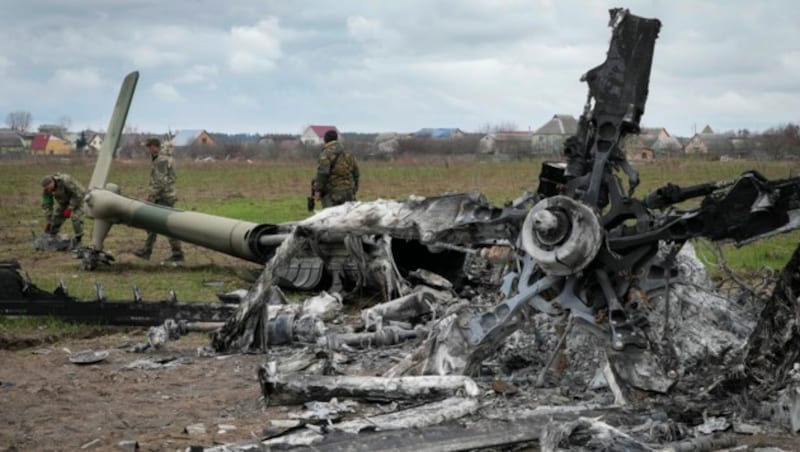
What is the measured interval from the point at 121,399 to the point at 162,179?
971cm

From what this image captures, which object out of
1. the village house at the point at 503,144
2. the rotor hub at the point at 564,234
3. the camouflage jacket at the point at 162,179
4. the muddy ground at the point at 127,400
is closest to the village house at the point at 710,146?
the village house at the point at 503,144

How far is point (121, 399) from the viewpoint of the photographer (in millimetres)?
8023

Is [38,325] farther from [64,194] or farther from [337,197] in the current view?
[64,194]

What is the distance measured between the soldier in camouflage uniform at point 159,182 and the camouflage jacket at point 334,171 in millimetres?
3044

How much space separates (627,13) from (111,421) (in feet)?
15.5

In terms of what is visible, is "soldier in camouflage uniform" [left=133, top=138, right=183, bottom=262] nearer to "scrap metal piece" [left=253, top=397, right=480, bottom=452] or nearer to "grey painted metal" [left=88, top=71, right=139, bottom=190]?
"grey painted metal" [left=88, top=71, right=139, bottom=190]

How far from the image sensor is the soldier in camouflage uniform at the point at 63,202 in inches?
720

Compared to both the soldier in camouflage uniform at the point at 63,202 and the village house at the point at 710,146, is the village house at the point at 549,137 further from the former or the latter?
the soldier in camouflage uniform at the point at 63,202

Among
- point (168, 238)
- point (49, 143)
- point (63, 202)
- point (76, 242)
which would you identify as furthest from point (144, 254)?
point (49, 143)

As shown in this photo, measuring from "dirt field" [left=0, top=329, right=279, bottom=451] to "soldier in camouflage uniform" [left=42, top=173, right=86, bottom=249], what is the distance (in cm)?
813

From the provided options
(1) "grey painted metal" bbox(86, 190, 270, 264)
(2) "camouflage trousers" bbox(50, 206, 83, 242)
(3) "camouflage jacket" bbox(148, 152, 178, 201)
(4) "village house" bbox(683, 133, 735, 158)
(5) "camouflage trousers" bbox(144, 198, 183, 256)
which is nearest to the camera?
(1) "grey painted metal" bbox(86, 190, 270, 264)

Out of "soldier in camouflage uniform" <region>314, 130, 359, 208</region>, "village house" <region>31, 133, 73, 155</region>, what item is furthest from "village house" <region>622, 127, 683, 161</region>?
"village house" <region>31, 133, 73, 155</region>

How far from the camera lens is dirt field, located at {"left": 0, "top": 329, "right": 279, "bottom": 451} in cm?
683

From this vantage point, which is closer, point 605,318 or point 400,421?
point 400,421
